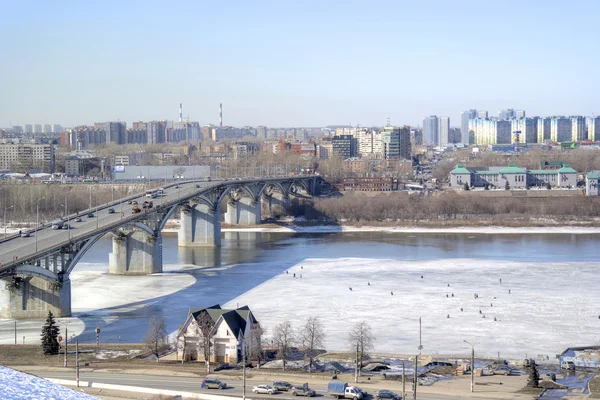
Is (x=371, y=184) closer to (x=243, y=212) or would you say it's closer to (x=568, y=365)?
(x=243, y=212)

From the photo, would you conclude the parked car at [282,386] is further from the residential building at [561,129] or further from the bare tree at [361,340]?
the residential building at [561,129]

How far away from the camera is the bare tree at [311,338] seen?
18.2 metres

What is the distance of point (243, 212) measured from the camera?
Result: 4875cm

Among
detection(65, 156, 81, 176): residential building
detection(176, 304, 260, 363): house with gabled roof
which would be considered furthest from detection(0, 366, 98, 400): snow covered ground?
detection(65, 156, 81, 176): residential building

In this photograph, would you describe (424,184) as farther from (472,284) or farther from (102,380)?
(102,380)

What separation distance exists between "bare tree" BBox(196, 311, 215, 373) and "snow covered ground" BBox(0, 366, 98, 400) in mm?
8499

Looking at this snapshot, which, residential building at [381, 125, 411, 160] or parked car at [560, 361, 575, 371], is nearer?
parked car at [560, 361, 575, 371]

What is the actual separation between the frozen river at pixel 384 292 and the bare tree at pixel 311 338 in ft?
1.26

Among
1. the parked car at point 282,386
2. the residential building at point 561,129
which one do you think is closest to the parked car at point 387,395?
the parked car at point 282,386

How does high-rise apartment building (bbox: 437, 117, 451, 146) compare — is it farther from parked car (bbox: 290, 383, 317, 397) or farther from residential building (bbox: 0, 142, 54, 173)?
parked car (bbox: 290, 383, 317, 397)

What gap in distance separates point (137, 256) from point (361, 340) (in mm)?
14702

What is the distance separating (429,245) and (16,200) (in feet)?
76.9

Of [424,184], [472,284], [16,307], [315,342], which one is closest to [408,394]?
[315,342]

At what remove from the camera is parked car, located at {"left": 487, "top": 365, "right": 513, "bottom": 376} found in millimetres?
16750
